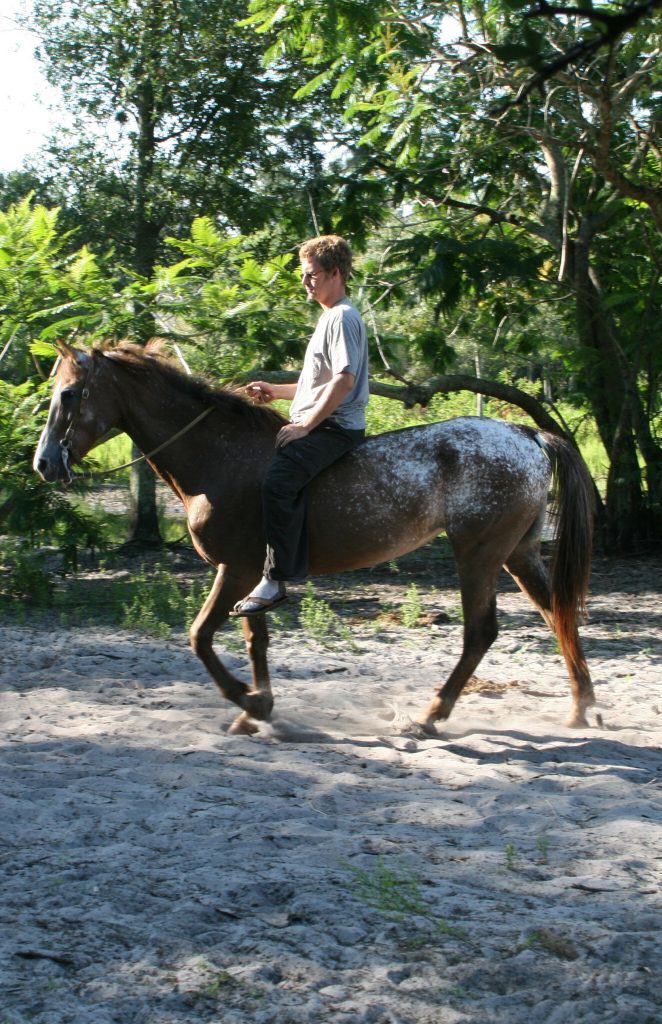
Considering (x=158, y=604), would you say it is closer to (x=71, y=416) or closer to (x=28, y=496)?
(x=28, y=496)

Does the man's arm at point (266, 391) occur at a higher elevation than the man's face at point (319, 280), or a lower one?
lower

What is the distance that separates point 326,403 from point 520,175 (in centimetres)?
695

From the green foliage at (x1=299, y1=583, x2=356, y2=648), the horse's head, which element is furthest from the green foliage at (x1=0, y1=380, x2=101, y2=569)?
the horse's head

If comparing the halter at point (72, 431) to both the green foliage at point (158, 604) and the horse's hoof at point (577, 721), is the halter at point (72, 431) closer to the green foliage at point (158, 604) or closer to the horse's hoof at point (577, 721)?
the green foliage at point (158, 604)

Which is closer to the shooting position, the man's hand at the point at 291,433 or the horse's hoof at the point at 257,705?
the man's hand at the point at 291,433

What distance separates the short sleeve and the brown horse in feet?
1.96

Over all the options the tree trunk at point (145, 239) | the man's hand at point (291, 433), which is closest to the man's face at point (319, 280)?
the man's hand at point (291, 433)

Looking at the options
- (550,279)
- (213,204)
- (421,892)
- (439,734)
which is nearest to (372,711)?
(439,734)

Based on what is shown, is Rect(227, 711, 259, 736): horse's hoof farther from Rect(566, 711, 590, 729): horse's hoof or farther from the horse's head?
Rect(566, 711, 590, 729): horse's hoof

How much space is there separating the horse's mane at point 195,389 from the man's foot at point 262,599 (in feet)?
3.15

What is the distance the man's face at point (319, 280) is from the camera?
5.14 metres

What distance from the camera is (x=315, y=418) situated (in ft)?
17.1

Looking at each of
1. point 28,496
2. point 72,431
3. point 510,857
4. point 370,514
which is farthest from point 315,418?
point 28,496

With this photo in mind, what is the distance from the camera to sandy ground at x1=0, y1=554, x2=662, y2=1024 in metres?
2.74
